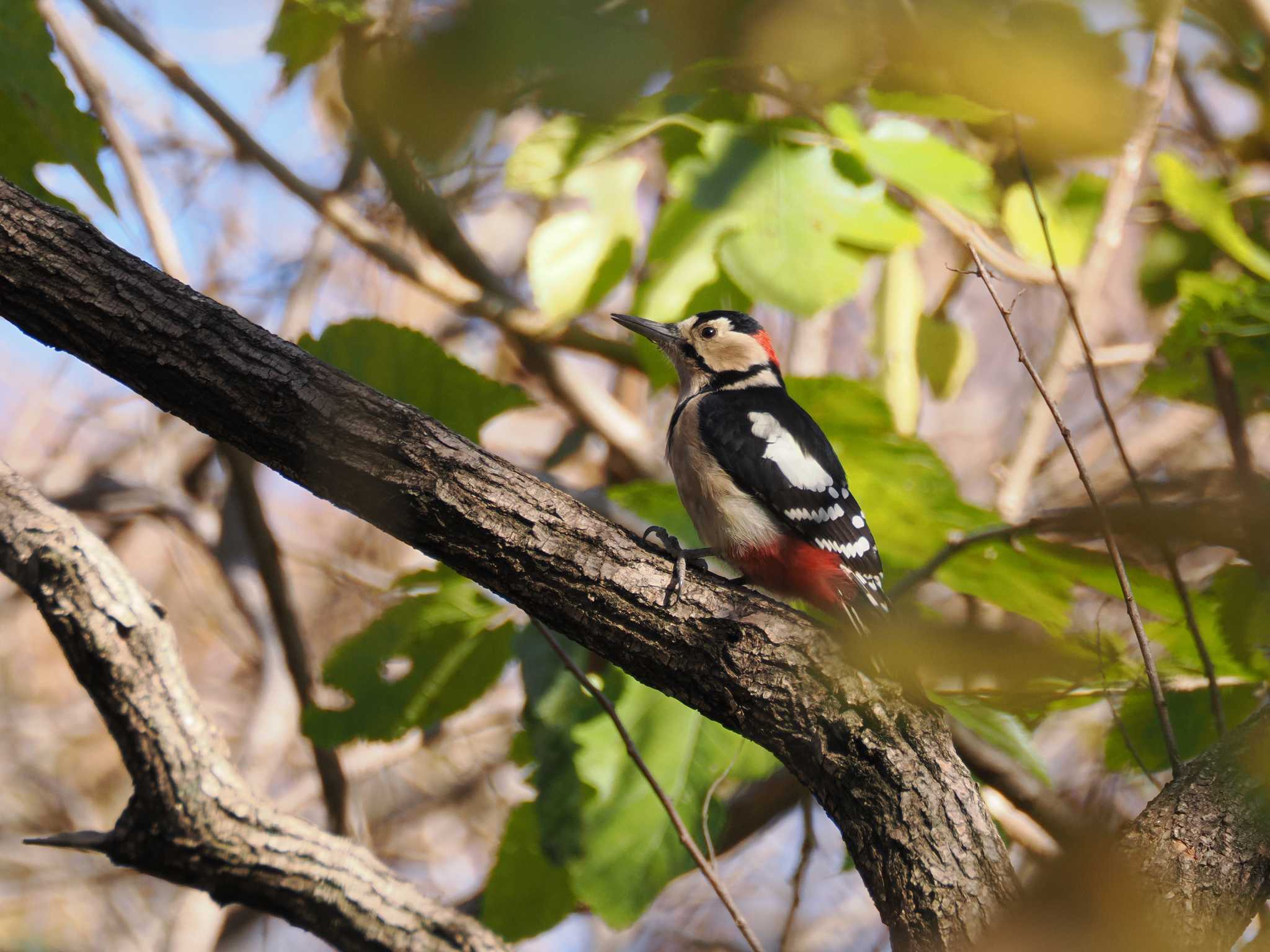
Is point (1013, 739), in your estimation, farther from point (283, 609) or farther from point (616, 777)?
point (283, 609)

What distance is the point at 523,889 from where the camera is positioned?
9.72 ft

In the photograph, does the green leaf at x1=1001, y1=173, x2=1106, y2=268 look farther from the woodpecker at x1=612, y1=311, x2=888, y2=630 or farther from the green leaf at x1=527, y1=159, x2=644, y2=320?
the green leaf at x1=527, y1=159, x2=644, y2=320

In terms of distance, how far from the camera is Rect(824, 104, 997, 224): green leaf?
2.67 m

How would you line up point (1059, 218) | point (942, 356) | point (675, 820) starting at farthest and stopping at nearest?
point (942, 356) → point (1059, 218) → point (675, 820)

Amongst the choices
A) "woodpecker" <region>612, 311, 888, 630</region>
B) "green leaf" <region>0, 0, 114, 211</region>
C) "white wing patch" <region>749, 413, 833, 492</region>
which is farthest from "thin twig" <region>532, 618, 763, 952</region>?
"green leaf" <region>0, 0, 114, 211</region>

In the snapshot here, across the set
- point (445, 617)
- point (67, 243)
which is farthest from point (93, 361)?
point (445, 617)

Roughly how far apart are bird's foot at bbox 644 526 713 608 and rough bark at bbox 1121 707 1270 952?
0.82 m

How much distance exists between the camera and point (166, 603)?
19.9ft

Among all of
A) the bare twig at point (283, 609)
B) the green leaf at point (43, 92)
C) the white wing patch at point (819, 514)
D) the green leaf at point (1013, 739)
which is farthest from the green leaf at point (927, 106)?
the bare twig at point (283, 609)

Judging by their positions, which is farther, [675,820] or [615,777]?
[615,777]

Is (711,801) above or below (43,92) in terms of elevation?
below

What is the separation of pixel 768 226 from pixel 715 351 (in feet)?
2.94

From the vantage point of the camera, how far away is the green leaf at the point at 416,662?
281 centimetres

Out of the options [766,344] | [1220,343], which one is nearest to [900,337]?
[766,344]
